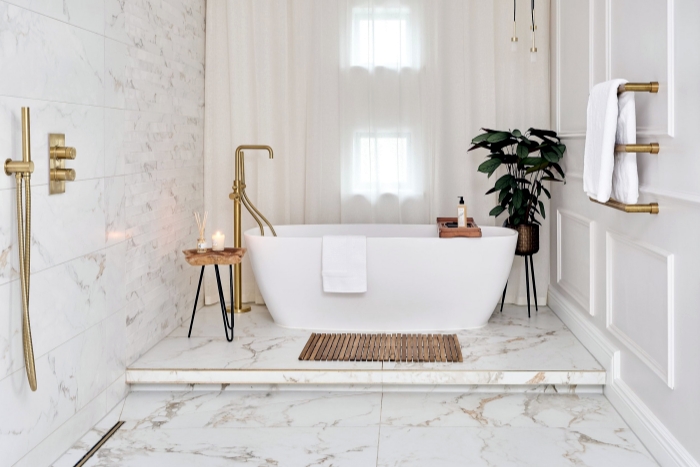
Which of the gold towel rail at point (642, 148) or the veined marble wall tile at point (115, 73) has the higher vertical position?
the veined marble wall tile at point (115, 73)

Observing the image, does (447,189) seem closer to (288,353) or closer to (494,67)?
(494,67)

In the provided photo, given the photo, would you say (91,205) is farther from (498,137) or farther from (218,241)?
(498,137)

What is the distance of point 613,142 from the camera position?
2512mm

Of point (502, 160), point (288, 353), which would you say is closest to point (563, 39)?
point (502, 160)

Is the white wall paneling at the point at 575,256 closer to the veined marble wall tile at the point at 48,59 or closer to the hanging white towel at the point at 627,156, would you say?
the hanging white towel at the point at 627,156

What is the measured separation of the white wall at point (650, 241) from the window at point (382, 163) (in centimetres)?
112

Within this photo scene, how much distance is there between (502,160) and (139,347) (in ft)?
7.30

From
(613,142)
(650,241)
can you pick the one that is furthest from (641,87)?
(650,241)

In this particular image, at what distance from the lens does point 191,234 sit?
4.20 meters

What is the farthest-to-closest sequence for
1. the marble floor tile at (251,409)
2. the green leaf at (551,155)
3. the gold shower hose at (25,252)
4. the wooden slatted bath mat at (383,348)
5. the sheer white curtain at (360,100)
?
the sheer white curtain at (360,100) → the green leaf at (551,155) → the wooden slatted bath mat at (383,348) → the marble floor tile at (251,409) → the gold shower hose at (25,252)

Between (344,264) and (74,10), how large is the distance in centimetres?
174

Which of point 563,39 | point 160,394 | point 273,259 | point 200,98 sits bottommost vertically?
point 160,394

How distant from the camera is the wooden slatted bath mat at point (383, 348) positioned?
10.5 feet

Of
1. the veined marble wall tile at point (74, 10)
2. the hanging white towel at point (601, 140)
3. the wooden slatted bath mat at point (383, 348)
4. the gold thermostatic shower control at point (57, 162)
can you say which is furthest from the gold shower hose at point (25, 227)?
the hanging white towel at point (601, 140)
